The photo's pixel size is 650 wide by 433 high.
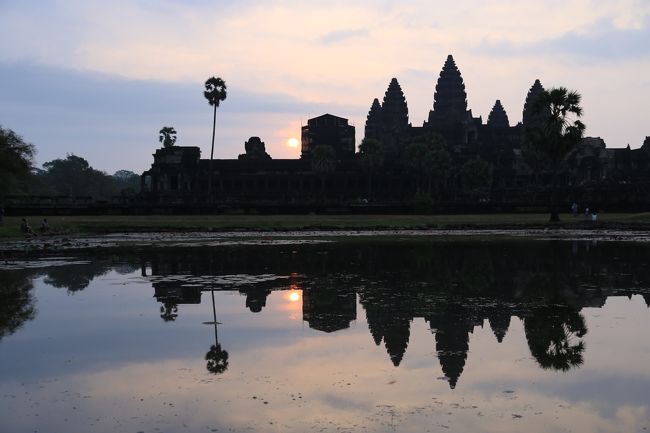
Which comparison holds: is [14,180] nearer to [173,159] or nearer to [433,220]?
[433,220]

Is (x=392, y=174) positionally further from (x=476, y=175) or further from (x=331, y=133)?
(x=331, y=133)

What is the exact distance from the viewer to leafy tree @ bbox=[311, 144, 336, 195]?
382 ft

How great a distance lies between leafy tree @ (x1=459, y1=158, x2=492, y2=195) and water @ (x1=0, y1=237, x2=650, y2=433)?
9404cm

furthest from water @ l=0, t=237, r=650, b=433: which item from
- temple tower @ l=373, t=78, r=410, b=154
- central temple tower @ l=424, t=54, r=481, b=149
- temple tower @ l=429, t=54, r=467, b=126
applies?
temple tower @ l=429, t=54, r=467, b=126

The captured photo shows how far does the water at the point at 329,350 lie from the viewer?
8.88 m

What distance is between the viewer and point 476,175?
11750cm

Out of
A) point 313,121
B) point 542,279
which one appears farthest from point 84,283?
point 313,121

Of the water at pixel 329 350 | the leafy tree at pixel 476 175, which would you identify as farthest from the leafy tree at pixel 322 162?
the water at pixel 329 350

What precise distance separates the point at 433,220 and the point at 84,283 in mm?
41916

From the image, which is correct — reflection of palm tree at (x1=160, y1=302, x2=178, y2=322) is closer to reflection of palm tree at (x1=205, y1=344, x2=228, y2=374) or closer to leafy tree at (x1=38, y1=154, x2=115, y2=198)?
reflection of palm tree at (x1=205, y1=344, x2=228, y2=374)

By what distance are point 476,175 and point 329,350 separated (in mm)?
108103

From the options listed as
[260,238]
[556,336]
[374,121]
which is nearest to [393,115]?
[374,121]

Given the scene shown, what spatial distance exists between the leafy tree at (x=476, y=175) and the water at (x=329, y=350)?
3702 inches

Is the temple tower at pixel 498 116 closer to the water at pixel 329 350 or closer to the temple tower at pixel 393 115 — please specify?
the temple tower at pixel 393 115
